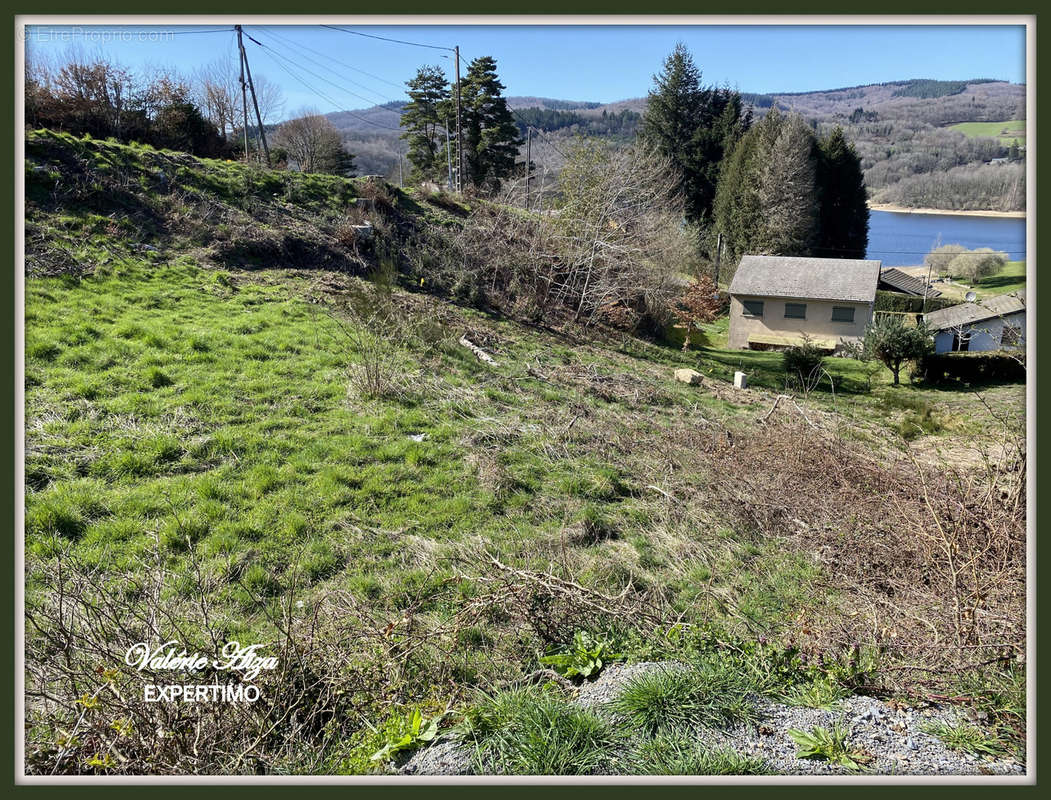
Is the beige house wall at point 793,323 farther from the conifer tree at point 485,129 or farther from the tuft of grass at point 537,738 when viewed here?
the tuft of grass at point 537,738

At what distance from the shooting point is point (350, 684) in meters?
3.25

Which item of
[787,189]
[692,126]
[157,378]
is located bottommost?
[157,378]

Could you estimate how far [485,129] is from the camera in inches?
1358

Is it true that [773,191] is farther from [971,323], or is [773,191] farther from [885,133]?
[971,323]

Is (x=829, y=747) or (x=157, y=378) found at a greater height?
(x=157, y=378)

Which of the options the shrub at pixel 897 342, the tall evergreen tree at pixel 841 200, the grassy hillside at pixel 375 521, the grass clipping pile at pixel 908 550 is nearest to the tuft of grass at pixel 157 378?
the grassy hillside at pixel 375 521

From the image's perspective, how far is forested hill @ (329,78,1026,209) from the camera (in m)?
13.3

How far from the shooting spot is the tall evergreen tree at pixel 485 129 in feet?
109

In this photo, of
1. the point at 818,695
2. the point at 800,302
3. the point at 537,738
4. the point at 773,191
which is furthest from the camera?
the point at 773,191

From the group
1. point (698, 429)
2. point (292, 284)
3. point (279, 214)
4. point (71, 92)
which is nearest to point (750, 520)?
point (698, 429)

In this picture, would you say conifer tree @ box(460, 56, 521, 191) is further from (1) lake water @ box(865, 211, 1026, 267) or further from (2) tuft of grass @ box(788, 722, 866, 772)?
(2) tuft of grass @ box(788, 722, 866, 772)

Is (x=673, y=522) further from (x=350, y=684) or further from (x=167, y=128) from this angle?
(x=167, y=128)

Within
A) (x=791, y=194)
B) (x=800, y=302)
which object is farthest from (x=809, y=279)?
(x=791, y=194)

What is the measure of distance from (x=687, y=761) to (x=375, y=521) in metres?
3.61
